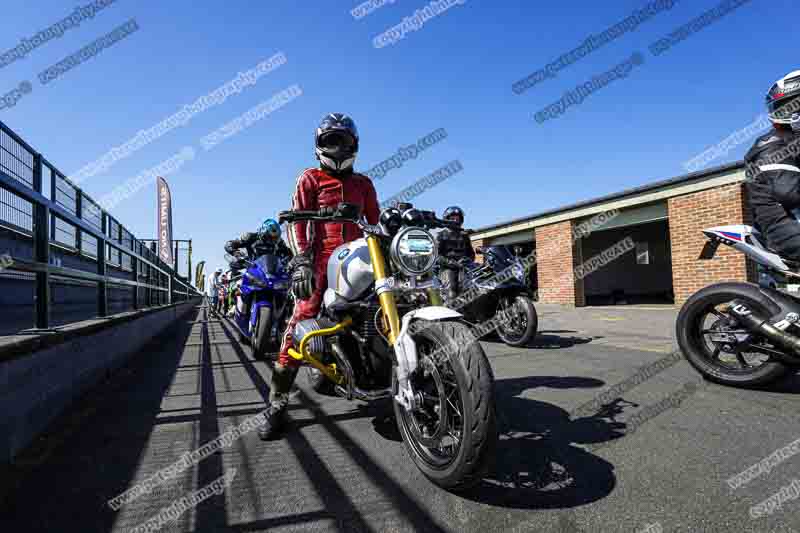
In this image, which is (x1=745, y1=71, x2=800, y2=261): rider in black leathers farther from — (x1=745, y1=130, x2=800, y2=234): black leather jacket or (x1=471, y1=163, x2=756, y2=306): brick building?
(x1=471, y1=163, x2=756, y2=306): brick building

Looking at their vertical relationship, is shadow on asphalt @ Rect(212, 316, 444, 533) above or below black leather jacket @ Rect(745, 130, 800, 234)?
below

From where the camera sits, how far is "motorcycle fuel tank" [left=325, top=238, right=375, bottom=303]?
2566 mm

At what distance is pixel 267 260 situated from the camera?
19.1ft

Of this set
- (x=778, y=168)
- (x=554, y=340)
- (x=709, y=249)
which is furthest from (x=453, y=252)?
(x=778, y=168)

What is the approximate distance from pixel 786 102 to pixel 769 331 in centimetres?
176

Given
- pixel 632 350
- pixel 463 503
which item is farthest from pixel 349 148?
pixel 632 350

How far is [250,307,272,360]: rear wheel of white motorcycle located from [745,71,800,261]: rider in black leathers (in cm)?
499

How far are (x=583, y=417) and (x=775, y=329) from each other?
1560mm

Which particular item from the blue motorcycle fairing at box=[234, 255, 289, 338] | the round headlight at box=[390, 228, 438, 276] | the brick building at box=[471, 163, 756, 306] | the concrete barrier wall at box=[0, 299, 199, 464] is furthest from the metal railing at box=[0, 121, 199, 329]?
the brick building at box=[471, 163, 756, 306]

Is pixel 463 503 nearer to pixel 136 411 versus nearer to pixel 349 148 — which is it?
pixel 349 148

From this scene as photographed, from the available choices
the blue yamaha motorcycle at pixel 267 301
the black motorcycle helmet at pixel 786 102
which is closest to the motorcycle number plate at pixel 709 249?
the black motorcycle helmet at pixel 786 102

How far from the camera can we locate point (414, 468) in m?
2.17

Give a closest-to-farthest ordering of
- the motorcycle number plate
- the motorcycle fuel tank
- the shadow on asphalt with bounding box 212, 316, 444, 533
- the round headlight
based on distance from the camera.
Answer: the shadow on asphalt with bounding box 212, 316, 444, 533, the round headlight, the motorcycle fuel tank, the motorcycle number plate

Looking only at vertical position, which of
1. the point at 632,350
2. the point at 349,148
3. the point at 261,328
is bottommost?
the point at 632,350
